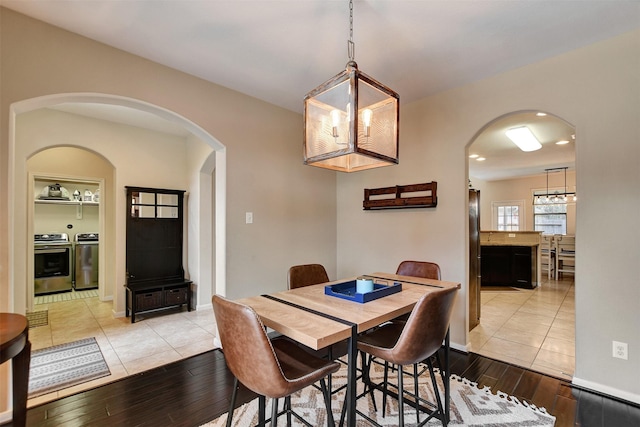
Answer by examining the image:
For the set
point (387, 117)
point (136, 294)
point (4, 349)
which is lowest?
point (136, 294)

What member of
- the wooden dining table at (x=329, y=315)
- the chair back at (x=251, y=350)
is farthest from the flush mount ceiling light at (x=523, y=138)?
the chair back at (x=251, y=350)

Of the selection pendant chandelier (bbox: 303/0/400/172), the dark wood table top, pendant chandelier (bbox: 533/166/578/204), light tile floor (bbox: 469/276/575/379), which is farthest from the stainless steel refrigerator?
pendant chandelier (bbox: 533/166/578/204)

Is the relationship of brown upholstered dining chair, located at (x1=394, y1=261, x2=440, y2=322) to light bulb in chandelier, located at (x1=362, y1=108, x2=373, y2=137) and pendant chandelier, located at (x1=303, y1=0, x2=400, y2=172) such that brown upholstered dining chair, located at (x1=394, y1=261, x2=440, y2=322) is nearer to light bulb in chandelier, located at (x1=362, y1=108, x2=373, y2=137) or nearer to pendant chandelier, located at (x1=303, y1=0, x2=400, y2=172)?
pendant chandelier, located at (x1=303, y1=0, x2=400, y2=172)

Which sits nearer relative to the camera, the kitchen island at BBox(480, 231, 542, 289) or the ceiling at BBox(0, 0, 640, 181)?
the ceiling at BBox(0, 0, 640, 181)

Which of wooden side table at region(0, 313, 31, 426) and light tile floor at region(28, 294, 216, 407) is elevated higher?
wooden side table at region(0, 313, 31, 426)

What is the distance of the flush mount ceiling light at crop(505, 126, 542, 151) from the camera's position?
426 cm

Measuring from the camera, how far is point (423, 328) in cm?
146

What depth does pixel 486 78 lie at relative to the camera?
9.10 ft

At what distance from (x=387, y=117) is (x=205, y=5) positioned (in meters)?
1.37

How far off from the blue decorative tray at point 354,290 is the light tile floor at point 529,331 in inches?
64.6

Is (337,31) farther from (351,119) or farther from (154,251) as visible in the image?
(154,251)

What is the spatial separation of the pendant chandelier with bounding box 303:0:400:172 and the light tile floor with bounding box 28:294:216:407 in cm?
236

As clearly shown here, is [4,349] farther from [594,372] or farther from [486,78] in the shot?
[486,78]

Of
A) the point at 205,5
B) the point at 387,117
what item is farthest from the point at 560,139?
the point at 205,5
